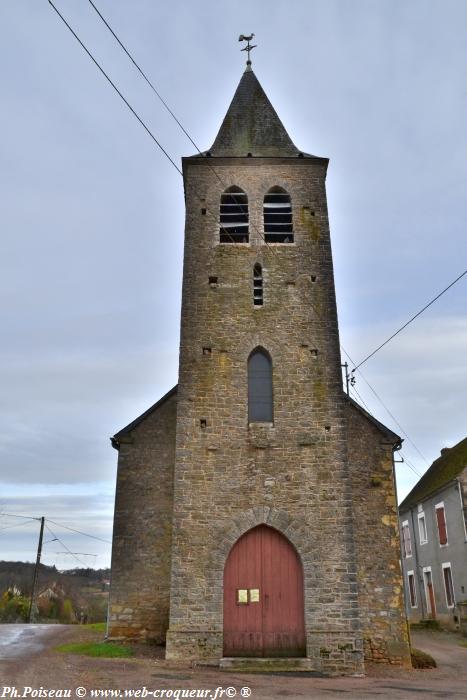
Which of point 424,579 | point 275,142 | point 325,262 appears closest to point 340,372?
point 325,262

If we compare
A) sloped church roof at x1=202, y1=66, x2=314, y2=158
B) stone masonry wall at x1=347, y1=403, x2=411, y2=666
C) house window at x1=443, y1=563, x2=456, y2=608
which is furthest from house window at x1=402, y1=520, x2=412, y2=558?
sloped church roof at x1=202, y1=66, x2=314, y2=158

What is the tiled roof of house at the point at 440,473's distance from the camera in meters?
26.5

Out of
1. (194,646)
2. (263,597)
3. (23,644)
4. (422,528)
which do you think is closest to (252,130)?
(263,597)

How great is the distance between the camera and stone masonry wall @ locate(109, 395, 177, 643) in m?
14.2

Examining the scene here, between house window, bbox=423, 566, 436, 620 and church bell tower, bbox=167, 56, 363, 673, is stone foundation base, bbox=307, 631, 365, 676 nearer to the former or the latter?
church bell tower, bbox=167, 56, 363, 673

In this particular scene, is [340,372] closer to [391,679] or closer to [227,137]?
[391,679]

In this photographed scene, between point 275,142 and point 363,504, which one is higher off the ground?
point 275,142

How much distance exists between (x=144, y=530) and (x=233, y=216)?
8.75 meters

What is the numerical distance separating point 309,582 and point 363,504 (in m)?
3.14

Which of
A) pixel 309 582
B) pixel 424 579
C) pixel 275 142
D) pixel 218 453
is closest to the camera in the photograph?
pixel 309 582

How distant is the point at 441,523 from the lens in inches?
1051

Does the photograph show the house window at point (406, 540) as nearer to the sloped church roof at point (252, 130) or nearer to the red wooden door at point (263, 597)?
the red wooden door at point (263, 597)

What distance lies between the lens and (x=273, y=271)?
15812mm

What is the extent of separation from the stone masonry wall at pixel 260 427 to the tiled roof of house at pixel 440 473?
44.2ft
